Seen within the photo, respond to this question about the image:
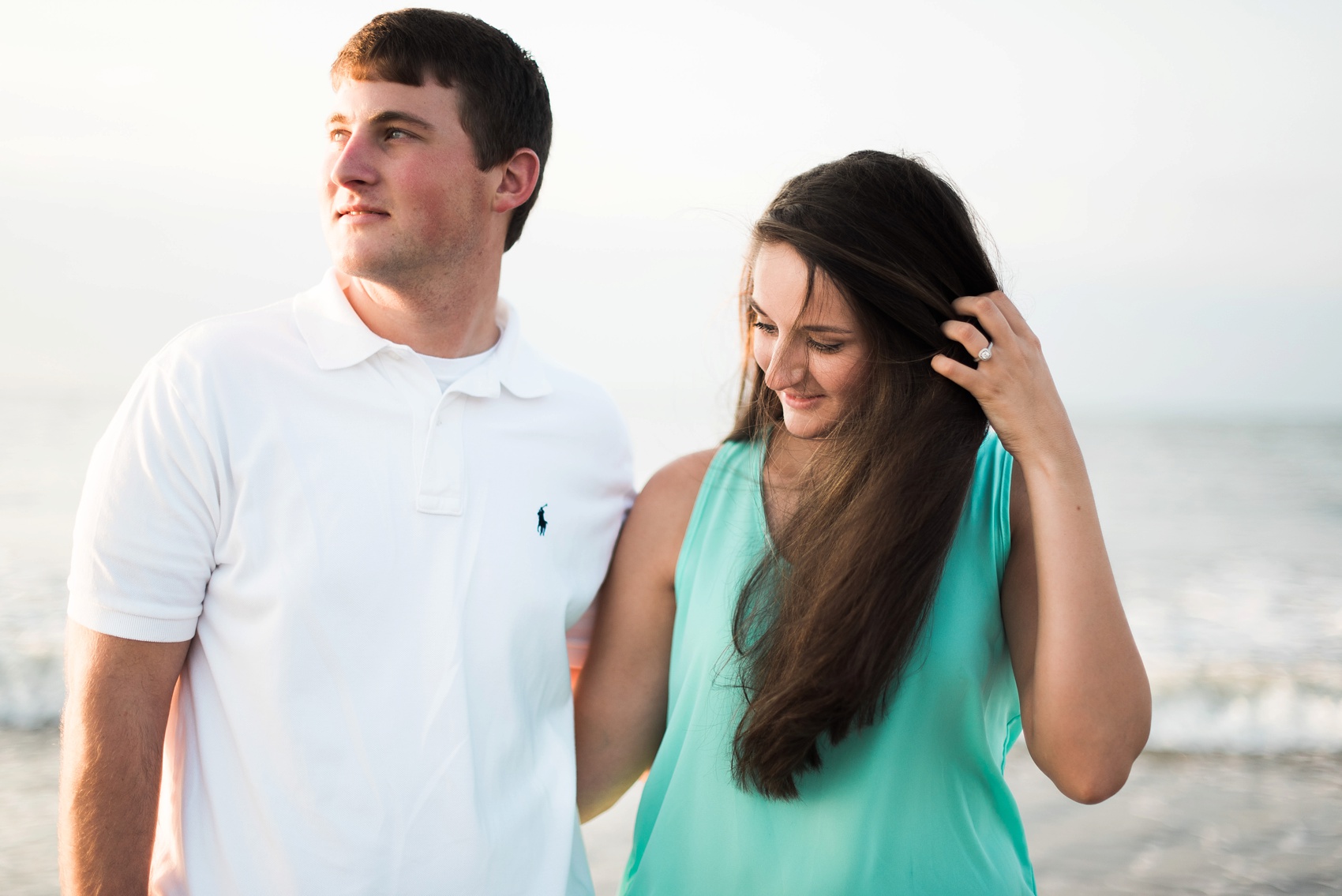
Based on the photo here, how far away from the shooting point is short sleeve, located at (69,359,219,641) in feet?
5.77

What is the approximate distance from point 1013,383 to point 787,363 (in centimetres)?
47

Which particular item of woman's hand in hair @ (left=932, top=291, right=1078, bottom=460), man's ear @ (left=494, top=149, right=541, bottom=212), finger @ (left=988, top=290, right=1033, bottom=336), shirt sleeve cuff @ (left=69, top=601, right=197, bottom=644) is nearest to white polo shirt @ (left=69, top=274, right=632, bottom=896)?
shirt sleeve cuff @ (left=69, top=601, right=197, bottom=644)

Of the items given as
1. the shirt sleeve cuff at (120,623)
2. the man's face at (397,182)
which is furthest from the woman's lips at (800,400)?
the shirt sleeve cuff at (120,623)

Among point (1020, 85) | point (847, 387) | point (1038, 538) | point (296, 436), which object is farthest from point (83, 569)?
point (1020, 85)

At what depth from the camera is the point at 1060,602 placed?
1.87 metres

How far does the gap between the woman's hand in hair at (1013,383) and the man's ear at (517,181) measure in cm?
112

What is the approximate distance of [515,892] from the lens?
6.65 ft

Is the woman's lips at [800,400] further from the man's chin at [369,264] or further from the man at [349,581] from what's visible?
the man's chin at [369,264]

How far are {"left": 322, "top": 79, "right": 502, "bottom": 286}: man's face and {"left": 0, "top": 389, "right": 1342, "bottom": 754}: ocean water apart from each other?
2.87 ft

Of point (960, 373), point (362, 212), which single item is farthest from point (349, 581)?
point (960, 373)

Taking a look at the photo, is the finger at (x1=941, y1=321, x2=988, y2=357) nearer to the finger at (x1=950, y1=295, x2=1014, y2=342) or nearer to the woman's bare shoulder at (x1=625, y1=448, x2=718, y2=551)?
the finger at (x1=950, y1=295, x2=1014, y2=342)

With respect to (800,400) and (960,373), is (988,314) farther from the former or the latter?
(800,400)

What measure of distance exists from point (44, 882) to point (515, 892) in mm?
3882

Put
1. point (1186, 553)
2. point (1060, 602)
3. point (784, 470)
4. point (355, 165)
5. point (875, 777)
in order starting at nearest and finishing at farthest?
point (1060, 602) < point (875, 777) < point (355, 165) < point (784, 470) < point (1186, 553)
